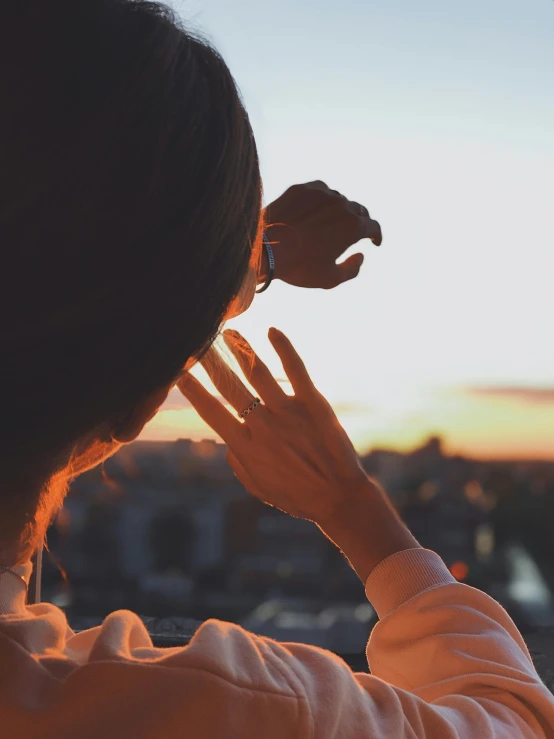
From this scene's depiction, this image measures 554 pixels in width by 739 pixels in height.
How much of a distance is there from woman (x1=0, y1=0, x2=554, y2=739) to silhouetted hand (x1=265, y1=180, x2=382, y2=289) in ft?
1.26

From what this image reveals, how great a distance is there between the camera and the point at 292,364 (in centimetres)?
83

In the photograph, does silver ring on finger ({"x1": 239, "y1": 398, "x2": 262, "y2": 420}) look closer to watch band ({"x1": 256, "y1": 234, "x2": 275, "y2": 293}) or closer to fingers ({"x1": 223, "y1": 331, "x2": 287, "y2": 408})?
fingers ({"x1": 223, "y1": 331, "x2": 287, "y2": 408})

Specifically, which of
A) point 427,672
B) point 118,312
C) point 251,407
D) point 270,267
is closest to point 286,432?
point 251,407

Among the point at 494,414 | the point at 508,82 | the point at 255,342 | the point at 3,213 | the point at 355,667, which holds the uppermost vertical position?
the point at 508,82

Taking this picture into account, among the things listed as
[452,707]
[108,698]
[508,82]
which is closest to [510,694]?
[452,707]

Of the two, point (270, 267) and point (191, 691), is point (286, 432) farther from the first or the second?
point (191, 691)

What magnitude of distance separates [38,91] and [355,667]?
1.12 metres

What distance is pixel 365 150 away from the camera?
1295 mm

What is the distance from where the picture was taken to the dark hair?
46 centimetres

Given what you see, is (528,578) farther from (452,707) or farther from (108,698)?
(108,698)

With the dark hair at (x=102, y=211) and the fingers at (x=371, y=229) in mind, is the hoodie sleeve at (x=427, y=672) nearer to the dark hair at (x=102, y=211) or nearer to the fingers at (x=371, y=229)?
the dark hair at (x=102, y=211)

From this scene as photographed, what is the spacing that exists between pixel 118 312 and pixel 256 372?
38cm

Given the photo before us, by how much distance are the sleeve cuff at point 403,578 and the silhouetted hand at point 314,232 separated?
404mm

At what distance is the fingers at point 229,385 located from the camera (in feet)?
2.81
